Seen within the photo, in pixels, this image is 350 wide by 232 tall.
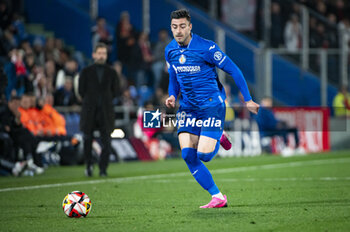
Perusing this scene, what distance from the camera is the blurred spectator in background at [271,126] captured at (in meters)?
21.4

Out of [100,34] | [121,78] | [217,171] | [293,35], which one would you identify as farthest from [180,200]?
[293,35]

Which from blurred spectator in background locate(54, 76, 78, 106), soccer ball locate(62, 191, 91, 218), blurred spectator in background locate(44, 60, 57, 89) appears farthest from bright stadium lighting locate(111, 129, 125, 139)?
soccer ball locate(62, 191, 91, 218)

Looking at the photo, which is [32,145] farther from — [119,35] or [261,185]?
[119,35]

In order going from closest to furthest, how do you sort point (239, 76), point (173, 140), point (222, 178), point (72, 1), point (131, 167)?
point (239, 76)
point (222, 178)
point (131, 167)
point (173, 140)
point (72, 1)

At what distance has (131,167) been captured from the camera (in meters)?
16.3

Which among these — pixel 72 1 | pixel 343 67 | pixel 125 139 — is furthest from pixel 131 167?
pixel 343 67

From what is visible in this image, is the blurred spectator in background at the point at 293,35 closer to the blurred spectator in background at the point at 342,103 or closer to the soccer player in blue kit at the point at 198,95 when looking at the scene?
the blurred spectator in background at the point at 342,103

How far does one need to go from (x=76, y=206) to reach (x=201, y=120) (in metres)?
1.82

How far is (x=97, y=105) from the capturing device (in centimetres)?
1328

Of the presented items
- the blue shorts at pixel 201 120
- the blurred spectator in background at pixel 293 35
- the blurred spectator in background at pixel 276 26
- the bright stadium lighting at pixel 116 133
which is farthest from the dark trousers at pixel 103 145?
the blurred spectator in background at pixel 293 35

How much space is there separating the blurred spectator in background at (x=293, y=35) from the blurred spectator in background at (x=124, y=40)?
537 centimetres

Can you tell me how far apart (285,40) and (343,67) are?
221 cm

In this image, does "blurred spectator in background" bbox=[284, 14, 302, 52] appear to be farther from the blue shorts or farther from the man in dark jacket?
the blue shorts

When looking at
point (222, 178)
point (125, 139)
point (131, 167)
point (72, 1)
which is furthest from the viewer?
point (72, 1)
